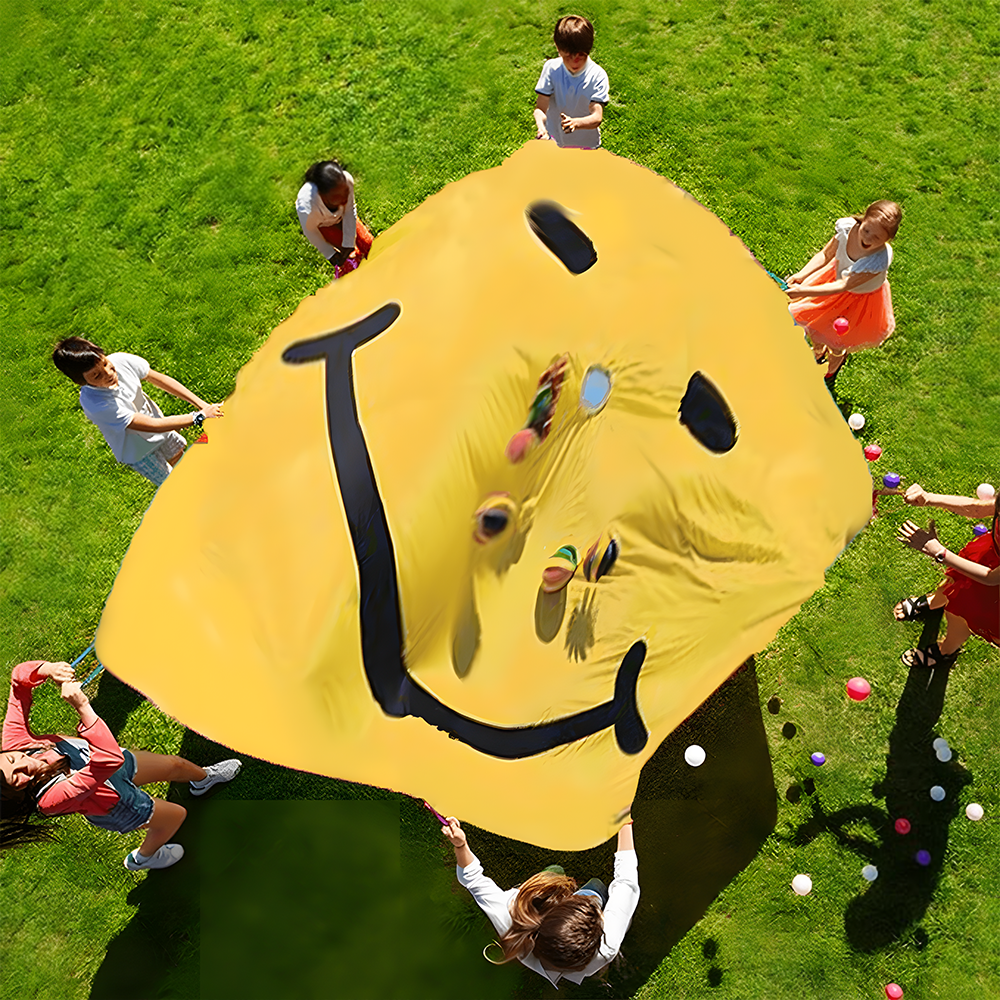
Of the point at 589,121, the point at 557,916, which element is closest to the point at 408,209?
the point at 589,121

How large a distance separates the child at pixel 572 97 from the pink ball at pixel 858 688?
3.71m

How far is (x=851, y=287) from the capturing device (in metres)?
4.95

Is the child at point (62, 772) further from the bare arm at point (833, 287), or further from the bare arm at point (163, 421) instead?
the bare arm at point (833, 287)

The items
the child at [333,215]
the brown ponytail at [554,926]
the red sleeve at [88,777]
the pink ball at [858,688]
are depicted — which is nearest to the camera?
the brown ponytail at [554,926]

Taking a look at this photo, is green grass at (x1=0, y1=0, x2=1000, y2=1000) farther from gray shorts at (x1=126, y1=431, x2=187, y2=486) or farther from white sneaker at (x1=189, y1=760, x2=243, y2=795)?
Result: gray shorts at (x1=126, y1=431, x2=187, y2=486)

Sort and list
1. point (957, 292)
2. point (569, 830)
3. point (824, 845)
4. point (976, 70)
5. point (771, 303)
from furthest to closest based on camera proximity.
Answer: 1. point (976, 70)
2. point (957, 292)
3. point (824, 845)
4. point (771, 303)
5. point (569, 830)

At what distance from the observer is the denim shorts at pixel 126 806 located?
446cm

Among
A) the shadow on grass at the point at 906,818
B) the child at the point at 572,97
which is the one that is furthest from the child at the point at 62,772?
the child at the point at 572,97

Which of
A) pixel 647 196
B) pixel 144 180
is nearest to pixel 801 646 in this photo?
pixel 647 196

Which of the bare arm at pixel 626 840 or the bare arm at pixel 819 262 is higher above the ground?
the bare arm at pixel 819 262

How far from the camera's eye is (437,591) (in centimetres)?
406

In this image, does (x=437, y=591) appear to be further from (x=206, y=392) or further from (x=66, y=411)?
(x=66, y=411)

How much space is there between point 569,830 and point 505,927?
0.67 meters

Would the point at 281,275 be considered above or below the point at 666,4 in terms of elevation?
below
